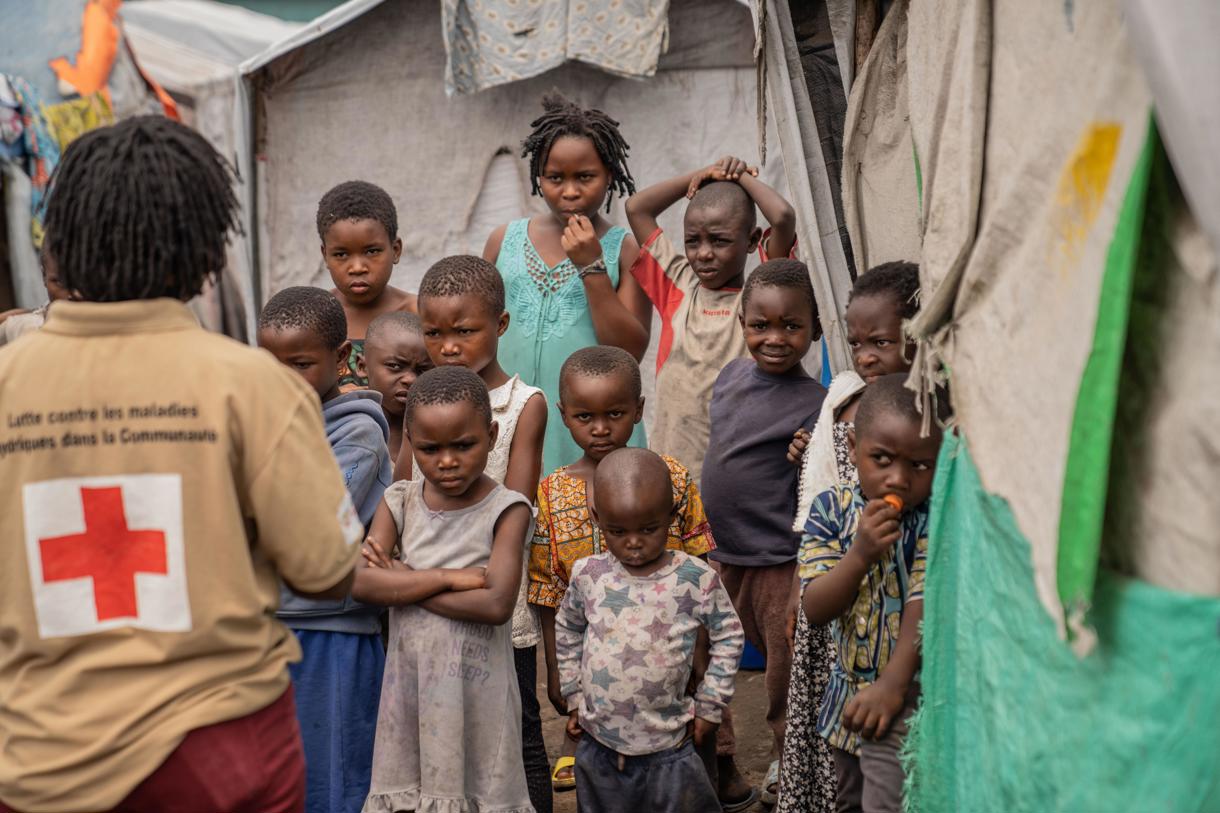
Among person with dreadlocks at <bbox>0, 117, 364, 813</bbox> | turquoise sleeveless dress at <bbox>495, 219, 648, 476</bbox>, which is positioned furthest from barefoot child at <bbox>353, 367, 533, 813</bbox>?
turquoise sleeveless dress at <bbox>495, 219, 648, 476</bbox>

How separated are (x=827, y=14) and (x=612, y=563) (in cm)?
197

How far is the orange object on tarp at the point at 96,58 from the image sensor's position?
293 inches

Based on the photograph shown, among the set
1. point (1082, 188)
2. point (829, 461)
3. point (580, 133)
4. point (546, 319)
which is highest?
point (580, 133)

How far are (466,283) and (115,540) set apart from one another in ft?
6.51

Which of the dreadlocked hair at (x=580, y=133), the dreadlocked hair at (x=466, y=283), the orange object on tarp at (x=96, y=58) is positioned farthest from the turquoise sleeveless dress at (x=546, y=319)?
the orange object on tarp at (x=96, y=58)

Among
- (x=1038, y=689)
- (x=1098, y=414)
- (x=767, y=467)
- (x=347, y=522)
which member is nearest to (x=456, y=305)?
(x=767, y=467)

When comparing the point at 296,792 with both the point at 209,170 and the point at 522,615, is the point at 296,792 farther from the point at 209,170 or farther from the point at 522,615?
the point at 522,615

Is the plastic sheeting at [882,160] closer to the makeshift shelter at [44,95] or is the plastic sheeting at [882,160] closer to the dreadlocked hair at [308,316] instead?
the dreadlocked hair at [308,316]

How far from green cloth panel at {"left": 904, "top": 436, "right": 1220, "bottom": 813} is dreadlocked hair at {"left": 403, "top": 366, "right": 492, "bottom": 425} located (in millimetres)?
1245

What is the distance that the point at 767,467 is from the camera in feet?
13.4

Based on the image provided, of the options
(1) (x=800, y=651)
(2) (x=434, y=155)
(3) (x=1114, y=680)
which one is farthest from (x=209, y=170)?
(2) (x=434, y=155)

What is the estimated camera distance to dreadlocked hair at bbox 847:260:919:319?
337 cm

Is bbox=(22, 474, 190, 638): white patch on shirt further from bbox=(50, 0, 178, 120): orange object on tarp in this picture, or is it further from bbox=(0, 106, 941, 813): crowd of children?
bbox=(50, 0, 178, 120): orange object on tarp

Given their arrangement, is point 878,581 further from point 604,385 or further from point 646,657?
point 604,385
